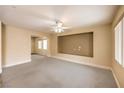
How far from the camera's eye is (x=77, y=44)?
6.01m

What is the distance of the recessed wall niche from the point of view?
5.26 metres

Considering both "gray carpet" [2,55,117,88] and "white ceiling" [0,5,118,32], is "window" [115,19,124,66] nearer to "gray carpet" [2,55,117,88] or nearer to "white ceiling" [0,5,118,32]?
"white ceiling" [0,5,118,32]

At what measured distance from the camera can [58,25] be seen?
3.66 m

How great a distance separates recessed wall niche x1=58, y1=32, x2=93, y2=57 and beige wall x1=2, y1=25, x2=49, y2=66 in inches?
111

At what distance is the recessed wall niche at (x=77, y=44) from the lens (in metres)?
5.26

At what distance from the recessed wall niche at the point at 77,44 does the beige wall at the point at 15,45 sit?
9.26 feet

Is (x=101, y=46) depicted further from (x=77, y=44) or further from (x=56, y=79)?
(x=56, y=79)

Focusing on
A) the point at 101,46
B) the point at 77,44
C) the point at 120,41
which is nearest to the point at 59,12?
the point at 120,41

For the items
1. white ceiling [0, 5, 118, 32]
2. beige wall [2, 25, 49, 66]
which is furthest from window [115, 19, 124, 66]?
beige wall [2, 25, 49, 66]

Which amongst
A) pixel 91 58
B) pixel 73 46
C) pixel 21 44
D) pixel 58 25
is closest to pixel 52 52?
pixel 73 46

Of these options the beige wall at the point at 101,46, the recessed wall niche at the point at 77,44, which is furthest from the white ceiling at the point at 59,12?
the recessed wall niche at the point at 77,44
